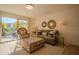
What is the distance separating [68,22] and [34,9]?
0.93 m

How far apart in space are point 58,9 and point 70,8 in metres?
0.28

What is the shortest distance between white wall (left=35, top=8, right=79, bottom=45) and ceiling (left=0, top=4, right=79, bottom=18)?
11 cm

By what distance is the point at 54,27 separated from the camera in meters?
2.12

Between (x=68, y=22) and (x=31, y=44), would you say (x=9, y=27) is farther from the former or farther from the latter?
(x=68, y=22)

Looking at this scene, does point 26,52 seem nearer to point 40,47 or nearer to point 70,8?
point 40,47

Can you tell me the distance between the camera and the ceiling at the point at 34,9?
1905mm

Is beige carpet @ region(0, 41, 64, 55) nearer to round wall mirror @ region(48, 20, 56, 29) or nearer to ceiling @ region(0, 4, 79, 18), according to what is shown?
round wall mirror @ region(48, 20, 56, 29)

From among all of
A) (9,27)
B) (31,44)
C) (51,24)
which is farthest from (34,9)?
(31,44)

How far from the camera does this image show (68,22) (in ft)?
6.82

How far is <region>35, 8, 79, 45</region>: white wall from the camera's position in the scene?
6.60ft

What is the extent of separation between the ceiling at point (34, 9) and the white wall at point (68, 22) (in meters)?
0.11

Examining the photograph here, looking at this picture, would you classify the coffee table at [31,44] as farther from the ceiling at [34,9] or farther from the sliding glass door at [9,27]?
the ceiling at [34,9]

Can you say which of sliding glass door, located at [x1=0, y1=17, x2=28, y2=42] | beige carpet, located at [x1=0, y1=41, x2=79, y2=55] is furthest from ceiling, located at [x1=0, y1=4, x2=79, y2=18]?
beige carpet, located at [x1=0, y1=41, x2=79, y2=55]
